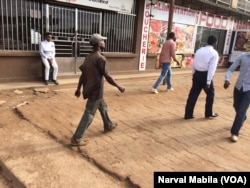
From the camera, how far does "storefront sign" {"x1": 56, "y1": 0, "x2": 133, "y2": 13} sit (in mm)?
8121

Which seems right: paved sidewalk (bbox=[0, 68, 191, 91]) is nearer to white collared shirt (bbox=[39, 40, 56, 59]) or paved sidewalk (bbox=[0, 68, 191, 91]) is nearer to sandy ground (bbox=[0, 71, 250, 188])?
sandy ground (bbox=[0, 71, 250, 188])

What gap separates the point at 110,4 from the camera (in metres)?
8.84

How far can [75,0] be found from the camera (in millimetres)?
7891

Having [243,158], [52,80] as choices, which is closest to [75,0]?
[52,80]

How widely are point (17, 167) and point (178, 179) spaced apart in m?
2.03

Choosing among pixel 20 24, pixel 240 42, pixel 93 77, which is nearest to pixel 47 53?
pixel 20 24

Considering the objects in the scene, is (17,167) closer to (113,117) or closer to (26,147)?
(26,147)

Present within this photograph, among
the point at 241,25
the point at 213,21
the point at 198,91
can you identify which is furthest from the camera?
the point at 241,25

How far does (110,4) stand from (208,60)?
5101mm

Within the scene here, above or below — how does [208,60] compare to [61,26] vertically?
below

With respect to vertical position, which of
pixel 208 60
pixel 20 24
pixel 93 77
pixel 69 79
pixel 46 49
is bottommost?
pixel 69 79

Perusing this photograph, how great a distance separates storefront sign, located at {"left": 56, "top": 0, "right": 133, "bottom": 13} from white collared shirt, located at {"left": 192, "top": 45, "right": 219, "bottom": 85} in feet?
15.2

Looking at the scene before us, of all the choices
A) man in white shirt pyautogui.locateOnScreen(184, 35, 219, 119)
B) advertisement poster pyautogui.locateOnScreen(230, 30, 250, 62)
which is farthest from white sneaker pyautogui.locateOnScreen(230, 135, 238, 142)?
advertisement poster pyautogui.locateOnScreen(230, 30, 250, 62)

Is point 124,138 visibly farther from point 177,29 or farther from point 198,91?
point 177,29
